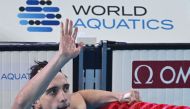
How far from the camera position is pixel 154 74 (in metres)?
3.09

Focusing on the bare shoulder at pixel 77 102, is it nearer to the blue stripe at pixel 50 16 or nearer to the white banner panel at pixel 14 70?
the white banner panel at pixel 14 70

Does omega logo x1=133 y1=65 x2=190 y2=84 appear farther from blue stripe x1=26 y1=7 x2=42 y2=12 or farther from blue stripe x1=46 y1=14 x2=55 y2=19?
blue stripe x1=26 y1=7 x2=42 y2=12

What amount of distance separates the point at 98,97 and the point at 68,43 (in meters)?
0.84

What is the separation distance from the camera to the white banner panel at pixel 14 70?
296cm

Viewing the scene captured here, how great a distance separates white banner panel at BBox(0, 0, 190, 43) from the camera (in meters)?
3.39

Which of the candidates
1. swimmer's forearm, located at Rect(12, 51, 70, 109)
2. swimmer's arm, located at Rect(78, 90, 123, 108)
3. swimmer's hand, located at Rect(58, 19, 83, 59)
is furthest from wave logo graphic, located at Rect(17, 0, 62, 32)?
swimmer's forearm, located at Rect(12, 51, 70, 109)

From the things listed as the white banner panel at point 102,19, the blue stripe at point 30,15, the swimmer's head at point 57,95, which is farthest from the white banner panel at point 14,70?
the swimmer's head at point 57,95

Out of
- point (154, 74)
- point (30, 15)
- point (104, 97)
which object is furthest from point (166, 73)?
point (30, 15)

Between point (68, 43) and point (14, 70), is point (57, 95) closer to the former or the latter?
point (68, 43)

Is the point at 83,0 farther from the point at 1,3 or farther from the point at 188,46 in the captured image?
the point at 188,46

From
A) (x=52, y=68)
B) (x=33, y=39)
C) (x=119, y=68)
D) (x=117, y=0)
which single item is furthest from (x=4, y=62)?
(x=52, y=68)

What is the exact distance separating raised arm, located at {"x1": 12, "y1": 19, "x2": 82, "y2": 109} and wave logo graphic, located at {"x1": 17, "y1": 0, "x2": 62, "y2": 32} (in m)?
1.52

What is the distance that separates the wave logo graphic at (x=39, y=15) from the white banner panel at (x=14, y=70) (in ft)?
1.50

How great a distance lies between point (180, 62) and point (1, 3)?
1258 mm
